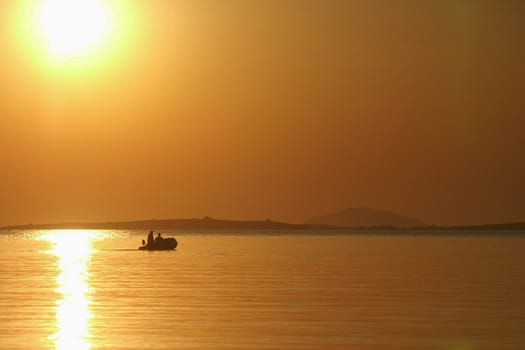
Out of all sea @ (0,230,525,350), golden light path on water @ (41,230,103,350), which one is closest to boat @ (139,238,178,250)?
sea @ (0,230,525,350)

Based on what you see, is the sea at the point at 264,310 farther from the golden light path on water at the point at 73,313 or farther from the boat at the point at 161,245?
the boat at the point at 161,245

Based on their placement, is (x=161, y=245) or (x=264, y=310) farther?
(x=161, y=245)

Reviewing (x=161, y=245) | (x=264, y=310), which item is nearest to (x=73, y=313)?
(x=264, y=310)

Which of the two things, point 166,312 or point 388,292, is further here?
point 388,292

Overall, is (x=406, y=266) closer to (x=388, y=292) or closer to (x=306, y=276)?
(x=306, y=276)

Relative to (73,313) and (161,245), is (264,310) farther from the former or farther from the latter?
(161,245)

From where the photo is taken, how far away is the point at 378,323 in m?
39.4

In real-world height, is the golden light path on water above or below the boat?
below

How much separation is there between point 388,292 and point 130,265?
3642 cm

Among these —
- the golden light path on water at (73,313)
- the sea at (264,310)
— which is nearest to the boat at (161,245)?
the sea at (264,310)

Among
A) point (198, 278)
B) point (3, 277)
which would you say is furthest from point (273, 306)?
point (3, 277)

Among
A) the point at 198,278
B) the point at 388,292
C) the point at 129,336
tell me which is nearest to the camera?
the point at 129,336

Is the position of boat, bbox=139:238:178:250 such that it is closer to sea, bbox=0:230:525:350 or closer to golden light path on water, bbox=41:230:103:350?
sea, bbox=0:230:525:350

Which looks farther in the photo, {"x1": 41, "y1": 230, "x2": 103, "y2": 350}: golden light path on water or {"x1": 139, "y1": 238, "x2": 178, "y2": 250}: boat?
{"x1": 139, "y1": 238, "x2": 178, "y2": 250}: boat
